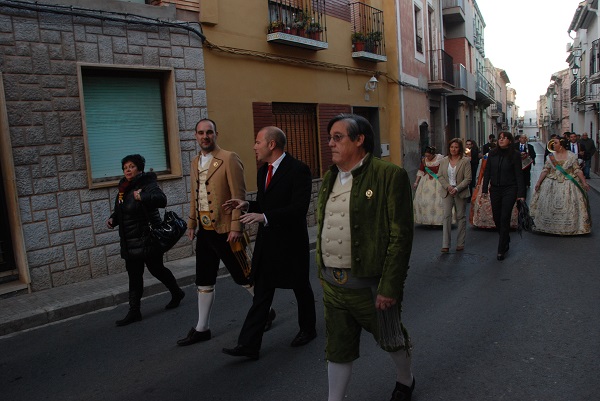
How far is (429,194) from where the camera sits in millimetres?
10789

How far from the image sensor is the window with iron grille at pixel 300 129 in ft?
37.4

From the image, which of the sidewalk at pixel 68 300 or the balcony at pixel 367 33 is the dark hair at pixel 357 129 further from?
the balcony at pixel 367 33

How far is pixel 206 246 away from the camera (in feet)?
15.2

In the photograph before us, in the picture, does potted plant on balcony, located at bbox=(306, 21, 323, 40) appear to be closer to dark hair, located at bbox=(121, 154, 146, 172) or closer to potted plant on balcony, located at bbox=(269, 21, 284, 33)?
potted plant on balcony, located at bbox=(269, 21, 284, 33)

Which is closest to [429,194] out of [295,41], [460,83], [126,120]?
[295,41]

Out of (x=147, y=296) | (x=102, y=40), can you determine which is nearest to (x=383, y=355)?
(x=147, y=296)

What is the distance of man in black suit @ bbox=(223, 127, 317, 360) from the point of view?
411 centimetres

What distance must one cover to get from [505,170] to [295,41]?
207 inches

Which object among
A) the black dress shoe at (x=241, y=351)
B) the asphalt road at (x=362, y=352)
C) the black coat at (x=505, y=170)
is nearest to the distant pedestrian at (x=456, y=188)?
the black coat at (x=505, y=170)

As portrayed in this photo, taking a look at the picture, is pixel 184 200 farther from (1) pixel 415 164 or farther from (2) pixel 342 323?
(1) pixel 415 164

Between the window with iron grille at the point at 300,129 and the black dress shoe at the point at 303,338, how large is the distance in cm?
699

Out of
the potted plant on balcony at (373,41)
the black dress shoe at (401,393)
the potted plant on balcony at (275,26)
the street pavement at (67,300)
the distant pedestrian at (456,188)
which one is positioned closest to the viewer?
the black dress shoe at (401,393)

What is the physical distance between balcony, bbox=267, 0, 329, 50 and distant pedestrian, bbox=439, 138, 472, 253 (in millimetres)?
4325

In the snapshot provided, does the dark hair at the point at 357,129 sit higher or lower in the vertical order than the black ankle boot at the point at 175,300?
higher
